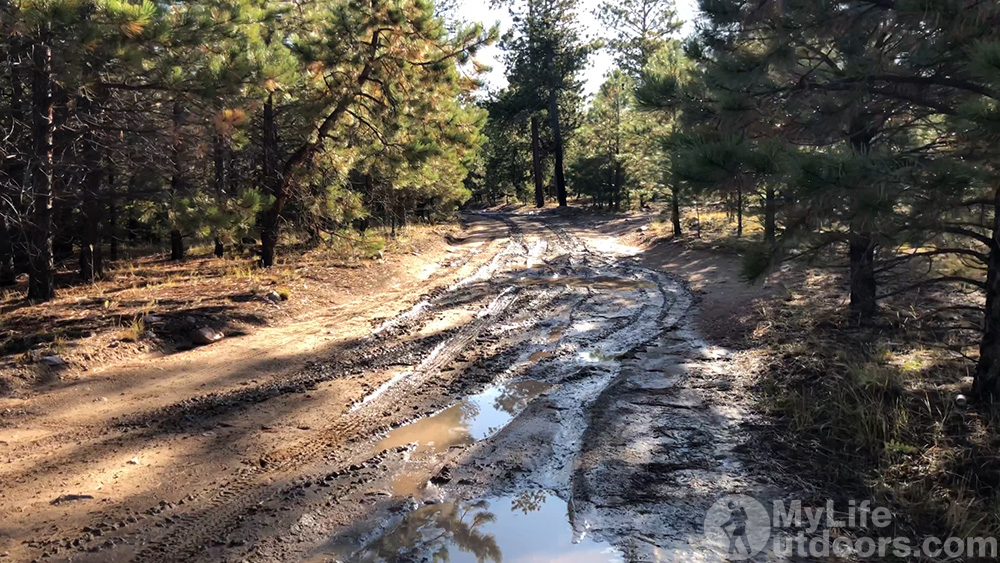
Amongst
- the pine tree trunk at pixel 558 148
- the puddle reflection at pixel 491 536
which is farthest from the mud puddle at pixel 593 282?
the pine tree trunk at pixel 558 148

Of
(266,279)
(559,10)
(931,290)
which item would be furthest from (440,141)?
(559,10)

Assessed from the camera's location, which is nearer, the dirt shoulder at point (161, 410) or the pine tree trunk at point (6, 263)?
the dirt shoulder at point (161, 410)

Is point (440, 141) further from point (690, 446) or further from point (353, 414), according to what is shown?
point (690, 446)

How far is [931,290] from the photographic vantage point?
834cm

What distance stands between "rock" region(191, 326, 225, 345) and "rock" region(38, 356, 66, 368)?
1.51m

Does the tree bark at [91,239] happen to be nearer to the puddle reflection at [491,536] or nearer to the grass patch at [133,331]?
the grass patch at [133,331]

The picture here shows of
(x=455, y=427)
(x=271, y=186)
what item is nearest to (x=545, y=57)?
(x=271, y=186)

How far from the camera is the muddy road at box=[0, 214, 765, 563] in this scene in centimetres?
360

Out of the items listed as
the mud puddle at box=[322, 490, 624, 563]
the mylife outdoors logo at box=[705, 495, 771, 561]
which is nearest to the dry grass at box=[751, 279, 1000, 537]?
the mylife outdoors logo at box=[705, 495, 771, 561]

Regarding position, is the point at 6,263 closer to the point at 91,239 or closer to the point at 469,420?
the point at 91,239

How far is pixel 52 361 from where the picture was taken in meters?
6.45

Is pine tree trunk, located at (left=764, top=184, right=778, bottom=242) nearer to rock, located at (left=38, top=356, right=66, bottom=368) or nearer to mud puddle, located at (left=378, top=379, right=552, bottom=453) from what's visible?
mud puddle, located at (left=378, top=379, right=552, bottom=453)

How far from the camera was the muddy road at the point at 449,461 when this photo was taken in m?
3.60

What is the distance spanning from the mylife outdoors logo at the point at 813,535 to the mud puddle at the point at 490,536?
715 millimetres
